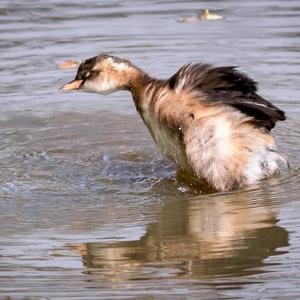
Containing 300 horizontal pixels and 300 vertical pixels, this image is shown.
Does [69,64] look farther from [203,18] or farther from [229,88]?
[229,88]

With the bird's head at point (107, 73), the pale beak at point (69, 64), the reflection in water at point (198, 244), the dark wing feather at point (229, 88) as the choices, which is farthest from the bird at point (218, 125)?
the pale beak at point (69, 64)

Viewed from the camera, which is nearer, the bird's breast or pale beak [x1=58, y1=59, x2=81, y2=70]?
the bird's breast

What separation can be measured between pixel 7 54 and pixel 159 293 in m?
6.57

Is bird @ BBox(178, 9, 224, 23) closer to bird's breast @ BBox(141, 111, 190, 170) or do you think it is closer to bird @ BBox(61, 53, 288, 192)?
bird's breast @ BBox(141, 111, 190, 170)

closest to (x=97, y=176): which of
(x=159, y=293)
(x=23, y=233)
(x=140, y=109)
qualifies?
(x=140, y=109)

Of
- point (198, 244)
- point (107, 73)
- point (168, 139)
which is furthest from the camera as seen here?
point (107, 73)

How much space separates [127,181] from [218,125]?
2.83 ft

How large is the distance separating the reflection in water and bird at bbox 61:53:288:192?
265 mm

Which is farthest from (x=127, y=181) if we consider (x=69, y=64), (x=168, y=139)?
(x=69, y=64)

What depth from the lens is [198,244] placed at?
705 centimetres

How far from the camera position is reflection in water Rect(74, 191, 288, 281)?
21.4 feet

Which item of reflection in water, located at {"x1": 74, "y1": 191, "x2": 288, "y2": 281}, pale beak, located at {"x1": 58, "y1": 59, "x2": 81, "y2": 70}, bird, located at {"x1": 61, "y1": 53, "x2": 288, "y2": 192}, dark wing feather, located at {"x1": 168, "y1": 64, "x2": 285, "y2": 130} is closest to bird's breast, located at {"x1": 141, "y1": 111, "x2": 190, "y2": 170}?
bird, located at {"x1": 61, "y1": 53, "x2": 288, "y2": 192}

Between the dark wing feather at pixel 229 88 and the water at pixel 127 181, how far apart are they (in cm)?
47

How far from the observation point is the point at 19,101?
1080 cm
